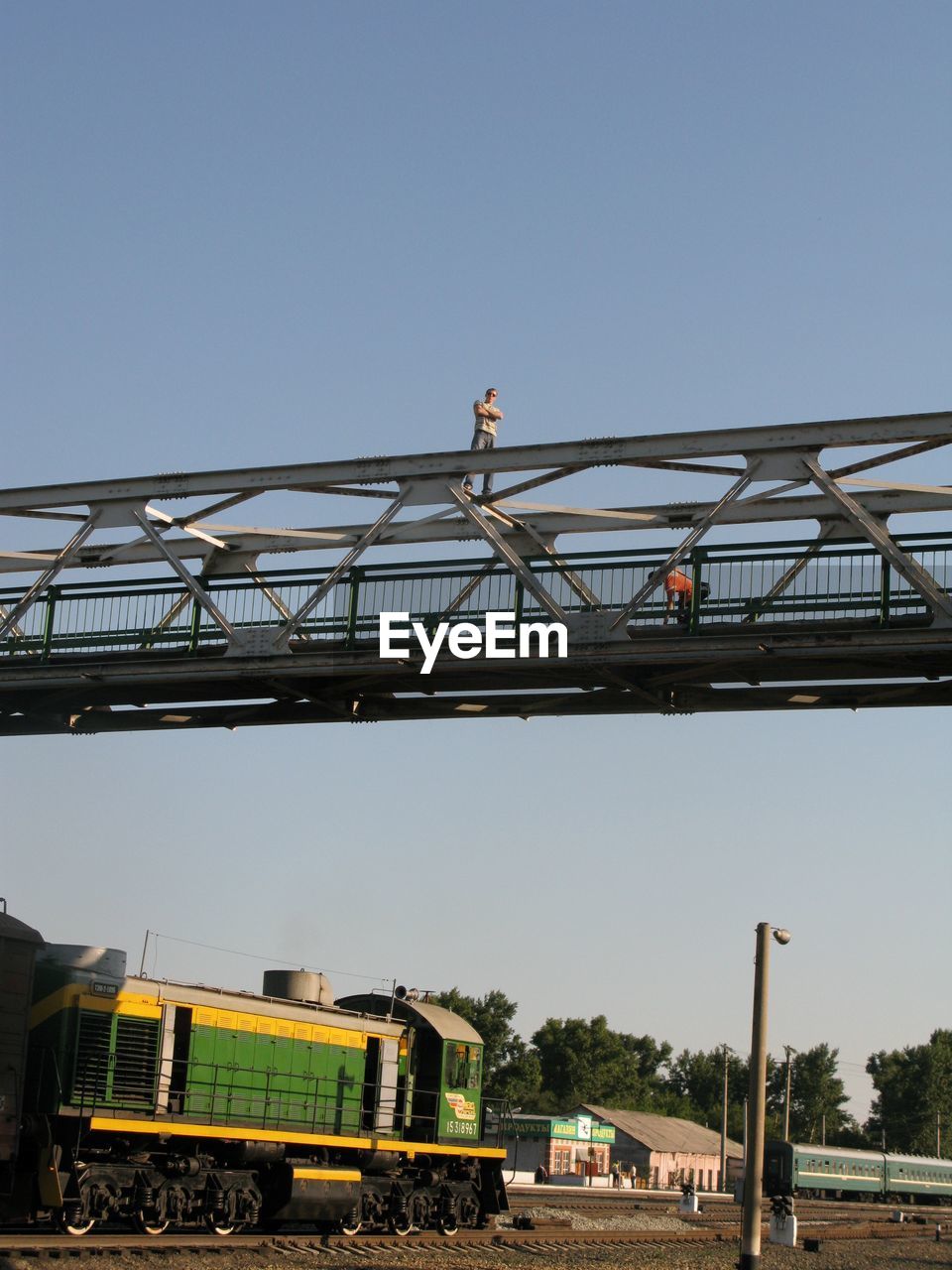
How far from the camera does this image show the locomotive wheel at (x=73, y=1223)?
20.6 meters

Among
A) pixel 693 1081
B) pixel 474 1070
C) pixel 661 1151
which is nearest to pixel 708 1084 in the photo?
pixel 693 1081

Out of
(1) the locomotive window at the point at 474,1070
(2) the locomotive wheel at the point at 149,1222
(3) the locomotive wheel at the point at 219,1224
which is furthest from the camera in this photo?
(1) the locomotive window at the point at 474,1070

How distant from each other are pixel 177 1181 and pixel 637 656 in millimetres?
11001

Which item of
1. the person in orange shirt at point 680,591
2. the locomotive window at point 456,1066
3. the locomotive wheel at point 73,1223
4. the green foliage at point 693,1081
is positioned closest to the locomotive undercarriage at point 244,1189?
the locomotive wheel at point 73,1223

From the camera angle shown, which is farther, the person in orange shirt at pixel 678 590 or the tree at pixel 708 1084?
the tree at pixel 708 1084

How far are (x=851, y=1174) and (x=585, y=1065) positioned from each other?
187 ft

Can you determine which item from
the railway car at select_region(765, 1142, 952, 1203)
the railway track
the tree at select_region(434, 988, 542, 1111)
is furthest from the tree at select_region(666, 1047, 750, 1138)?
the railway track

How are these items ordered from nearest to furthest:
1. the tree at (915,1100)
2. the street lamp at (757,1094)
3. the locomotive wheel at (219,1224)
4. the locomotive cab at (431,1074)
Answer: the street lamp at (757,1094) → the locomotive wheel at (219,1224) → the locomotive cab at (431,1074) → the tree at (915,1100)

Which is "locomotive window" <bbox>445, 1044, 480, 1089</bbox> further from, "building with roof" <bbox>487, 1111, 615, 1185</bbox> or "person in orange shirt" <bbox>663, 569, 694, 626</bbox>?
"building with roof" <bbox>487, 1111, 615, 1185</bbox>

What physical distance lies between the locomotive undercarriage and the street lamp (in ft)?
24.4

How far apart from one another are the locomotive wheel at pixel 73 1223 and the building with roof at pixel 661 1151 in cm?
6389

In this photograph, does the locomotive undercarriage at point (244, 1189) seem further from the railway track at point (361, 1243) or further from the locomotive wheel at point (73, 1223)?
the railway track at point (361, 1243)

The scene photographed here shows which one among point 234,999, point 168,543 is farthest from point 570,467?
point 234,999

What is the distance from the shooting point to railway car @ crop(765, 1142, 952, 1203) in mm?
61500
